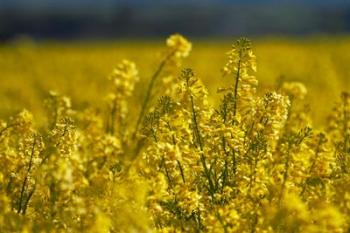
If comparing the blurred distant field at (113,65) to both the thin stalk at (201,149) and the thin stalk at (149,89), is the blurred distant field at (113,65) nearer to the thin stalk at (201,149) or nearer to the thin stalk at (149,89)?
the thin stalk at (149,89)

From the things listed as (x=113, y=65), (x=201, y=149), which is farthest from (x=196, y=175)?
(x=113, y=65)

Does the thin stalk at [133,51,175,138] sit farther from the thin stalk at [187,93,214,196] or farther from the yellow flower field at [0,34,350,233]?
the thin stalk at [187,93,214,196]

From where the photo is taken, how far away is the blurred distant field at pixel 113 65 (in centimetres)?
1700

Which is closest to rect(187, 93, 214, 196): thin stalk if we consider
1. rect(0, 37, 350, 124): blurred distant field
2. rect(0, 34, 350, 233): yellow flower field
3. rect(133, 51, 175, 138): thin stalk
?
rect(0, 34, 350, 233): yellow flower field

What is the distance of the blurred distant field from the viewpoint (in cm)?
1700

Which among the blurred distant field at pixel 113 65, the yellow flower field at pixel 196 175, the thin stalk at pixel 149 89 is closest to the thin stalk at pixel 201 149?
the yellow flower field at pixel 196 175

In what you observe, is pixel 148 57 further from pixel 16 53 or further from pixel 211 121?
pixel 211 121

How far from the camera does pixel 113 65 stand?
1018 inches

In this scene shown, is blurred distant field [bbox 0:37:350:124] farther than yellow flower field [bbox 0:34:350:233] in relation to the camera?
Yes

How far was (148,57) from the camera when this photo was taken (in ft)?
91.0

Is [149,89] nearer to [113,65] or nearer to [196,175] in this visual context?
[196,175]

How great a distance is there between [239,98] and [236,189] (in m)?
0.62

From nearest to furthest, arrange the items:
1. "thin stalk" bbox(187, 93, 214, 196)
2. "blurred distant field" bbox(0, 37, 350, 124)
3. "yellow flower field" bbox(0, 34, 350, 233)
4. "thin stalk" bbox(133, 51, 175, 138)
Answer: "yellow flower field" bbox(0, 34, 350, 233) → "thin stalk" bbox(187, 93, 214, 196) → "thin stalk" bbox(133, 51, 175, 138) → "blurred distant field" bbox(0, 37, 350, 124)

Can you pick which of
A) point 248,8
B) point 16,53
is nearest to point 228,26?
point 248,8
